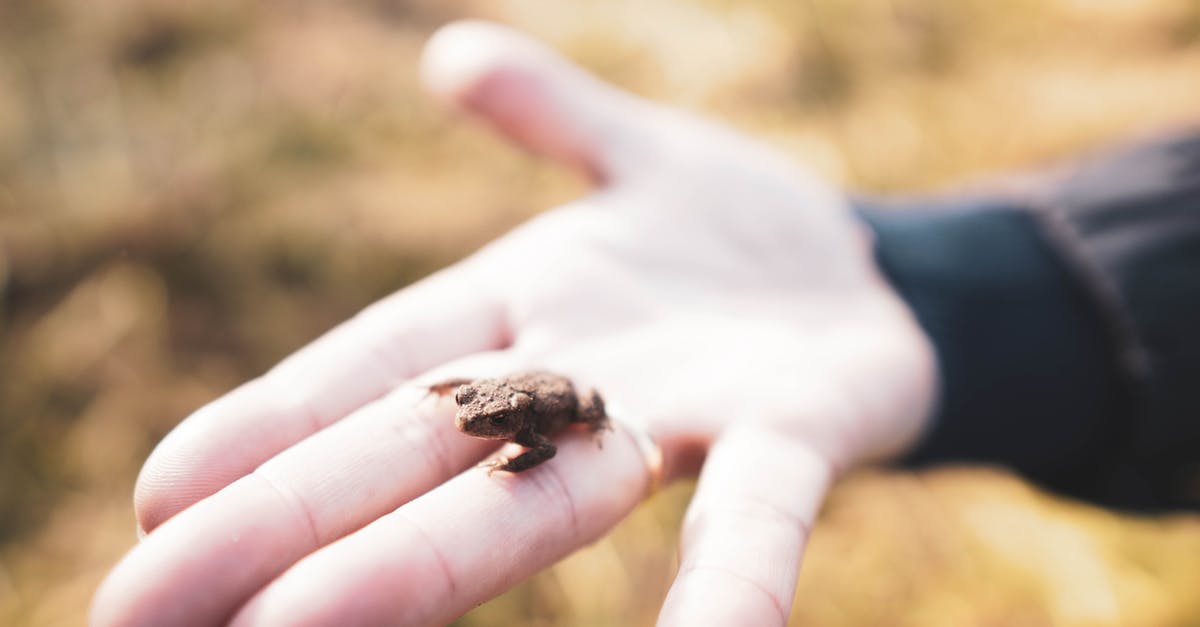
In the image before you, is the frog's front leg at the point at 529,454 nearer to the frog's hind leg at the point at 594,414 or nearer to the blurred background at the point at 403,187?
the frog's hind leg at the point at 594,414

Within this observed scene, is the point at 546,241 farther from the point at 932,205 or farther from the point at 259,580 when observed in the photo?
the point at 932,205

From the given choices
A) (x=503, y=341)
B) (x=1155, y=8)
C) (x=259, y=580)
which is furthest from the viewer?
(x=1155, y=8)

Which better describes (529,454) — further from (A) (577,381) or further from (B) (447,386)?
(A) (577,381)

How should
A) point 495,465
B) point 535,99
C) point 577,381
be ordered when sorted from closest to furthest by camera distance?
point 495,465
point 577,381
point 535,99

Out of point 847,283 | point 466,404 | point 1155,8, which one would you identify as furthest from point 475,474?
point 1155,8

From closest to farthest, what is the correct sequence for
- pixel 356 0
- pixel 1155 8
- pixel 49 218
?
pixel 49 218
pixel 1155 8
pixel 356 0

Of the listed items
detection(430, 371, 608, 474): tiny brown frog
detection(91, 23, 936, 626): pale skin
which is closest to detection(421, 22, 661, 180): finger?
detection(91, 23, 936, 626): pale skin

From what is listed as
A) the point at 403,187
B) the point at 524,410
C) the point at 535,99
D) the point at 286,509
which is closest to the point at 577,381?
the point at 524,410
